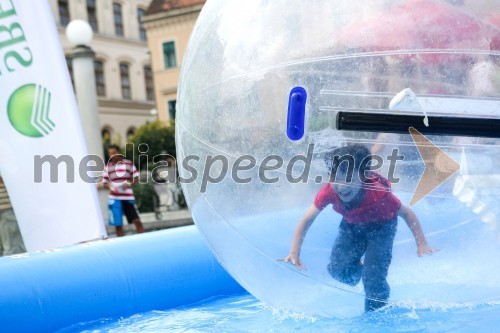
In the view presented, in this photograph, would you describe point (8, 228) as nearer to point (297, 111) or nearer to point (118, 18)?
point (297, 111)

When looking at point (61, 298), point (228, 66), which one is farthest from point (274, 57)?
point (61, 298)

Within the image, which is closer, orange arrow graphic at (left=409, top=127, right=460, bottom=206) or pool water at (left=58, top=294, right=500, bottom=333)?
orange arrow graphic at (left=409, top=127, right=460, bottom=206)

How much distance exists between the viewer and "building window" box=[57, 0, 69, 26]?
29.5 m

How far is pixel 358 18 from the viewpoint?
2.70 m

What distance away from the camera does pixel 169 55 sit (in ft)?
96.3

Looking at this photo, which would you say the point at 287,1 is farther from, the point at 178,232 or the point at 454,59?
the point at 178,232

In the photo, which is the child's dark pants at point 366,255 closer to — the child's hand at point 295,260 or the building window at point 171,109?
the child's hand at point 295,260

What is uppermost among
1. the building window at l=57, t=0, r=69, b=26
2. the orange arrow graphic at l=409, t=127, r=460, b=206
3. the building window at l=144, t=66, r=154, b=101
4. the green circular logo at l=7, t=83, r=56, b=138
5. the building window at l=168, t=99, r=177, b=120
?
the building window at l=57, t=0, r=69, b=26

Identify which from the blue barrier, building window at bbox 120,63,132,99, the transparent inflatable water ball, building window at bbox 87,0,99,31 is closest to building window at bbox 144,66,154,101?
building window at bbox 120,63,132,99

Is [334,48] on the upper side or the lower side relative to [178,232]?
upper

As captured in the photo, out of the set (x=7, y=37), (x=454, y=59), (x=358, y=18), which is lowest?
(x=454, y=59)

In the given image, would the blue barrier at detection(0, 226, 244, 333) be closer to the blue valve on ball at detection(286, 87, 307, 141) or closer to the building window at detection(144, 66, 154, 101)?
the blue valve on ball at detection(286, 87, 307, 141)

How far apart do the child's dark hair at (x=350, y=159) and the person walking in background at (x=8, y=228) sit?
401 cm

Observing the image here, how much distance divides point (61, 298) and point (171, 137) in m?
21.5
